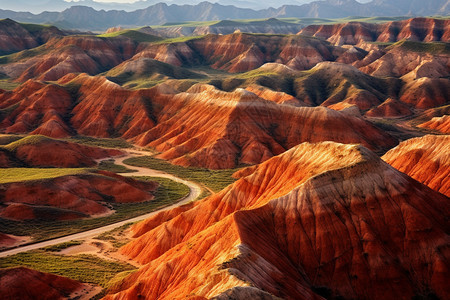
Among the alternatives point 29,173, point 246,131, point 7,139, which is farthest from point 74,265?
point 7,139

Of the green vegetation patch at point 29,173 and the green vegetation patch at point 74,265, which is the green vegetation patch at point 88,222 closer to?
the green vegetation patch at point 74,265

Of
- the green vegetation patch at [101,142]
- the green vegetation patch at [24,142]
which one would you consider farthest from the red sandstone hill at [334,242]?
the green vegetation patch at [101,142]

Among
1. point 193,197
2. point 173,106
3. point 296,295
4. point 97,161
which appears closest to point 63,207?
point 193,197

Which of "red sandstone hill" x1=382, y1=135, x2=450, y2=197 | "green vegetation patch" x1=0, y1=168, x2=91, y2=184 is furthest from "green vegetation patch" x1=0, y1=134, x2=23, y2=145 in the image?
"red sandstone hill" x1=382, y1=135, x2=450, y2=197

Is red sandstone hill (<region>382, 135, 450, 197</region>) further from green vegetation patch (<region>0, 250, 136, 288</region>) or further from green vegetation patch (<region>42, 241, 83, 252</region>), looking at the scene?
green vegetation patch (<region>42, 241, 83, 252</region>)

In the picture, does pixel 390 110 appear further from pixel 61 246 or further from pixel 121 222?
pixel 61 246

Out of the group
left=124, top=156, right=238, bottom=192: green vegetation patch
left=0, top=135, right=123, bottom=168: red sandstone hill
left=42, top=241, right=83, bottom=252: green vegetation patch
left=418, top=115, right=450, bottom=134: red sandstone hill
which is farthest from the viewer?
left=418, top=115, right=450, bottom=134: red sandstone hill
